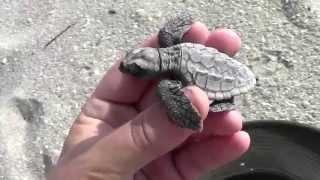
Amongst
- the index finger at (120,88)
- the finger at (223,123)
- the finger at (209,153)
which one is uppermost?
the finger at (223,123)

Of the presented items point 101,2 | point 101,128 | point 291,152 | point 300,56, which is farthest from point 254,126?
point 101,2

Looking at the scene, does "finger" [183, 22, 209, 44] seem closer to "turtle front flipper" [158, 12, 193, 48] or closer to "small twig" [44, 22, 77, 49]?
"turtle front flipper" [158, 12, 193, 48]

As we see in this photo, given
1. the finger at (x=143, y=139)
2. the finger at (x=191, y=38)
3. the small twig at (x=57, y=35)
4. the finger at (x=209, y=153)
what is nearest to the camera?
the finger at (x=143, y=139)

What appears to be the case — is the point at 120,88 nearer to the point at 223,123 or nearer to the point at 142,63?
the point at 142,63

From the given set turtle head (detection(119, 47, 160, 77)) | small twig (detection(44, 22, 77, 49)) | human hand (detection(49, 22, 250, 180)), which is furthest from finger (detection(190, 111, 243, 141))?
small twig (detection(44, 22, 77, 49))

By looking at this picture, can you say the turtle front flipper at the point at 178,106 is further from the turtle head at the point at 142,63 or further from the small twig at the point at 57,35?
the small twig at the point at 57,35

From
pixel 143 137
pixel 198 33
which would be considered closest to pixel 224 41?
pixel 198 33

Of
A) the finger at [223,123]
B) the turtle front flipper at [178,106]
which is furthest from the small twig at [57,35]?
the finger at [223,123]

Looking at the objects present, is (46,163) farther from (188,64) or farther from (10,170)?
(188,64)
